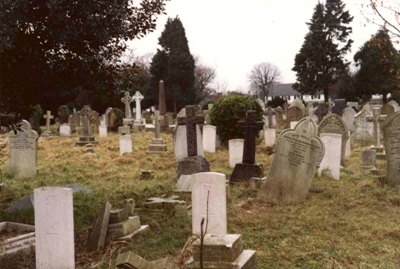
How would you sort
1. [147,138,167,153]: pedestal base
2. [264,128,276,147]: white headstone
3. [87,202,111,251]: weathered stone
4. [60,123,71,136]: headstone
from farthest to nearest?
[60,123,71,136]: headstone, [264,128,276,147]: white headstone, [147,138,167,153]: pedestal base, [87,202,111,251]: weathered stone

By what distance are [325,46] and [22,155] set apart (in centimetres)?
4022

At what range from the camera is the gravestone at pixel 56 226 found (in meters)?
5.76

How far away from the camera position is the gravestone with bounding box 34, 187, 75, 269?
5.76 m

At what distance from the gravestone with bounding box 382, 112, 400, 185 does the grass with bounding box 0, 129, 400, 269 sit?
36 cm

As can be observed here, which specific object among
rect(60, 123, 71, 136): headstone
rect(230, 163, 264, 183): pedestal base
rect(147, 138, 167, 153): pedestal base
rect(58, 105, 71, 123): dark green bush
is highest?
rect(58, 105, 71, 123): dark green bush

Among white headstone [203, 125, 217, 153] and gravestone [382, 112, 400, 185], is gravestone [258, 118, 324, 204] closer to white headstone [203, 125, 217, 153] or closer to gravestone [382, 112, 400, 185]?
gravestone [382, 112, 400, 185]

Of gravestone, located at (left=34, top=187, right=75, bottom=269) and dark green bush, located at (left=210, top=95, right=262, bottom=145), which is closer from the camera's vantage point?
gravestone, located at (left=34, top=187, right=75, bottom=269)

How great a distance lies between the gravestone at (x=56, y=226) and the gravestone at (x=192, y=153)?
578 cm

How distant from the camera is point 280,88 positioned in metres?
107

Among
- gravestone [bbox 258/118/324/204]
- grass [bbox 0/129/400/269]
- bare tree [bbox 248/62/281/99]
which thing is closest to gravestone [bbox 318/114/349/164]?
grass [bbox 0/129/400/269]

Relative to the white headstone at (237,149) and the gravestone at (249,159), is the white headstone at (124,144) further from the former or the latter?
the gravestone at (249,159)

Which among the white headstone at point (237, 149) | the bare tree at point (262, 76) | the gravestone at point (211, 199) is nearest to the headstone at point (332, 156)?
the white headstone at point (237, 149)

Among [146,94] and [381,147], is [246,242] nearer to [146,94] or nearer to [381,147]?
[381,147]

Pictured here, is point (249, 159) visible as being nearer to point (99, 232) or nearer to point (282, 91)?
point (99, 232)
